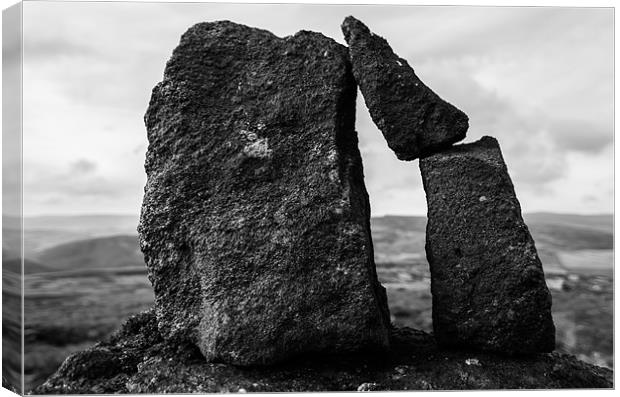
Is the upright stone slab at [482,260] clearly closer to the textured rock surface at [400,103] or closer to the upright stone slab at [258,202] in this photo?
the textured rock surface at [400,103]

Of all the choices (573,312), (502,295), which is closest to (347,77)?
(502,295)

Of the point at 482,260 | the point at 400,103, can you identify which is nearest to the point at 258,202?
the point at 400,103

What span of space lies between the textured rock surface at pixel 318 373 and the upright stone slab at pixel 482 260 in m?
0.22

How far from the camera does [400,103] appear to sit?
695cm

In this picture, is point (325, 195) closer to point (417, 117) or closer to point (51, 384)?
point (417, 117)

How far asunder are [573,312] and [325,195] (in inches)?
275

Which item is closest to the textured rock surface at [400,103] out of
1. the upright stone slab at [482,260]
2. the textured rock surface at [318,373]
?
the upright stone slab at [482,260]

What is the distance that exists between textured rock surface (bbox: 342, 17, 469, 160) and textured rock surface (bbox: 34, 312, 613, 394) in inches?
81.3

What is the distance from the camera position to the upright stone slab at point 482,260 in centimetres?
666

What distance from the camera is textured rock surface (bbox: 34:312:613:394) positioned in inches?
258

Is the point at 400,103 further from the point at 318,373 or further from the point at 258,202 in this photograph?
the point at 318,373

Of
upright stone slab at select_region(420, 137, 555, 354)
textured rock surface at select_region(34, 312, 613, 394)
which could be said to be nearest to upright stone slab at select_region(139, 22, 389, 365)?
textured rock surface at select_region(34, 312, 613, 394)

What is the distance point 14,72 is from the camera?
696 cm

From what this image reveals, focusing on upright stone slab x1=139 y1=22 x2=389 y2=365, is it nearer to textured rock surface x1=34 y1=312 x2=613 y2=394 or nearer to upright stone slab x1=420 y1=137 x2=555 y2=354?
textured rock surface x1=34 y1=312 x2=613 y2=394
